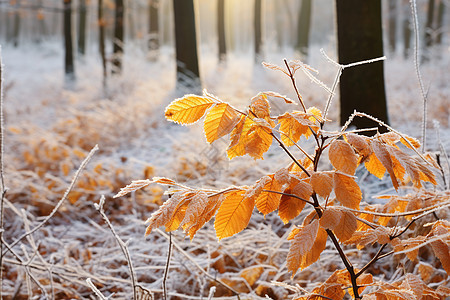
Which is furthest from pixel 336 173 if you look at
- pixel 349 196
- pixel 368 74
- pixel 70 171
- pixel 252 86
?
pixel 252 86

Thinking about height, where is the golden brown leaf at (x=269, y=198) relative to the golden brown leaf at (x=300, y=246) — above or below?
above

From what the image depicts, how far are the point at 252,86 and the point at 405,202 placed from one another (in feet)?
22.7

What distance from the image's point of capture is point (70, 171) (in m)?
4.39

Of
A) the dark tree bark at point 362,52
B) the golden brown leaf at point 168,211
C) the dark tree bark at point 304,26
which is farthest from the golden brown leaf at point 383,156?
the dark tree bark at point 304,26

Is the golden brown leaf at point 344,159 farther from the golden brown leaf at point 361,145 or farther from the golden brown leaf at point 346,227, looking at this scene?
the golden brown leaf at point 346,227

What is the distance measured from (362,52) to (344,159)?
8.26 feet

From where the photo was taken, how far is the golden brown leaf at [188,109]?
3.95ft

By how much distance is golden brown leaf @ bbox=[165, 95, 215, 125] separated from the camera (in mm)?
1204

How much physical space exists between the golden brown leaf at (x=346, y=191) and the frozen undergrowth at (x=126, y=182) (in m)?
0.84

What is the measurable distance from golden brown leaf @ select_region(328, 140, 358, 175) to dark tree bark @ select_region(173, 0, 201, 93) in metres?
6.05

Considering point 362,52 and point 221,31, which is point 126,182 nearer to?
point 362,52

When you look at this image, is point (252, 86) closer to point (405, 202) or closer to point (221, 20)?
point (405, 202)

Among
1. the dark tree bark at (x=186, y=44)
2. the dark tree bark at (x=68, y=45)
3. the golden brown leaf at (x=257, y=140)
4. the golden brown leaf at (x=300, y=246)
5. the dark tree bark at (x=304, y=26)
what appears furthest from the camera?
the dark tree bark at (x=304, y=26)

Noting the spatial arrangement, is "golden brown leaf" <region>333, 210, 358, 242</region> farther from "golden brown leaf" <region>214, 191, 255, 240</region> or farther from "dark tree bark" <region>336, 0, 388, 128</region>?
"dark tree bark" <region>336, 0, 388, 128</region>
